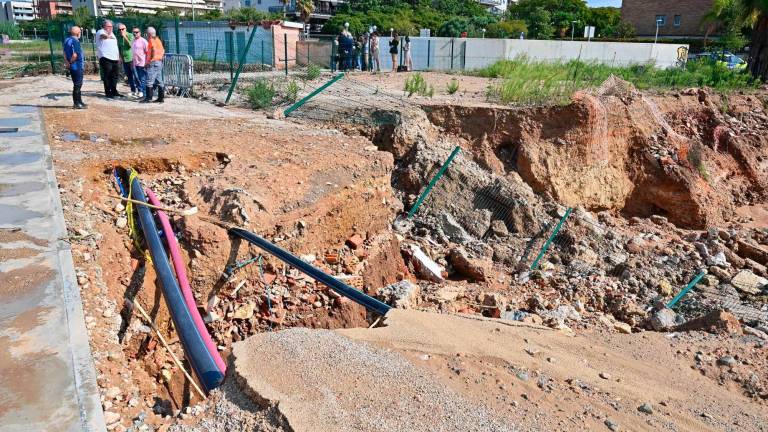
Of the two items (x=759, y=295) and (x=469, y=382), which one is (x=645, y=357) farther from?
(x=759, y=295)

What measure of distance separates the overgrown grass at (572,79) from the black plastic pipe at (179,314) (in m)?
8.65

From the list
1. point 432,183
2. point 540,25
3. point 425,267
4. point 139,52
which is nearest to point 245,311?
point 425,267

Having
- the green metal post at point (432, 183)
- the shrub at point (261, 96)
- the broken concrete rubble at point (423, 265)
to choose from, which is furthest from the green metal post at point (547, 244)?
the shrub at point (261, 96)

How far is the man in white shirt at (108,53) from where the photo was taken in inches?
469

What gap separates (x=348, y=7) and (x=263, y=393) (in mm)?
57027

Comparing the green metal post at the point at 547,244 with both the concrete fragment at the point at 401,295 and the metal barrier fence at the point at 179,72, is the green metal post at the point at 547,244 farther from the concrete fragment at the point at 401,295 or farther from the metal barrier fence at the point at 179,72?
the metal barrier fence at the point at 179,72

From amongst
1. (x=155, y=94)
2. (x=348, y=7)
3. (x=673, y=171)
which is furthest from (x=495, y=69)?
(x=348, y=7)

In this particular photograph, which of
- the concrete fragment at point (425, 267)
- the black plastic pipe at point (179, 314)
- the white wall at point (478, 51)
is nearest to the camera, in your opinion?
the black plastic pipe at point (179, 314)

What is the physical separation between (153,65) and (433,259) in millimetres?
7454

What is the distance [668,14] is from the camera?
4738 centimetres

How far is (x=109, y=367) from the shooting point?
3.99 metres

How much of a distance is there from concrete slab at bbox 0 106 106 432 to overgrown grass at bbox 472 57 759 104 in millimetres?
9247

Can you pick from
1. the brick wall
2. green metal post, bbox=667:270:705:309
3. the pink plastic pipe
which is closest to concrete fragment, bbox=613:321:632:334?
green metal post, bbox=667:270:705:309

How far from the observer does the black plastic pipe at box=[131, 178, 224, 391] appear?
3.95 meters
